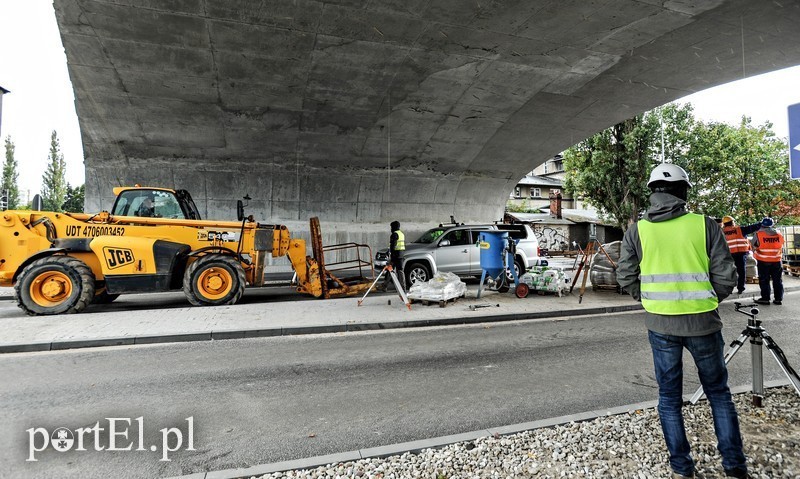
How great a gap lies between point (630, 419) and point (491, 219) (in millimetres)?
20743

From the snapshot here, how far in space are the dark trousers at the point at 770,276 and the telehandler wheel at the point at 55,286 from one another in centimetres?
1519

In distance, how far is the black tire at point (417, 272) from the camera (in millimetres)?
13148

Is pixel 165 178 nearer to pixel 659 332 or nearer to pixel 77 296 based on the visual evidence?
pixel 77 296

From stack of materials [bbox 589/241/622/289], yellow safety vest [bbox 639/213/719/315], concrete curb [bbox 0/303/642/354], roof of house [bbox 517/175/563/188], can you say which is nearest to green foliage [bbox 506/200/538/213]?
roof of house [bbox 517/175/563/188]

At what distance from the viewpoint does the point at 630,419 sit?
3.79m

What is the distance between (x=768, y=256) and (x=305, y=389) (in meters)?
11.0

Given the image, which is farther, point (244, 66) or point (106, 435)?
point (244, 66)

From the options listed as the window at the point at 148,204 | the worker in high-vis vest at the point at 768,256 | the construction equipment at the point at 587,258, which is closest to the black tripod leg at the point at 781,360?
the construction equipment at the point at 587,258

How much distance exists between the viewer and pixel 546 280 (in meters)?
11.5

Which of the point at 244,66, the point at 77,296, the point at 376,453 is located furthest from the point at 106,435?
the point at 244,66

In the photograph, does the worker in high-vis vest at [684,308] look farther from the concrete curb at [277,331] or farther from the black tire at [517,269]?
the black tire at [517,269]

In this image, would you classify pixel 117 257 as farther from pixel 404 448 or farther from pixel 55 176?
pixel 55 176

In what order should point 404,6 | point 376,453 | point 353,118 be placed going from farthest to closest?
point 353,118
point 404,6
point 376,453

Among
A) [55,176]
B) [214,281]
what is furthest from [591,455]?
[55,176]
